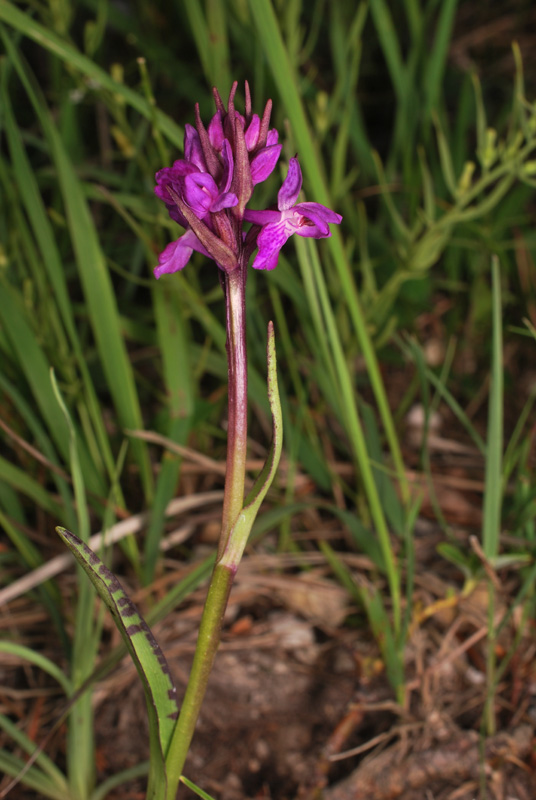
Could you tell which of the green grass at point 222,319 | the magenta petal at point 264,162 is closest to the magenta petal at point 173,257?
the magenta petal at point 264,162

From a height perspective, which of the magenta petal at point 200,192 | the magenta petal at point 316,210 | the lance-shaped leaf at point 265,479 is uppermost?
the magenta petal at point 200,192

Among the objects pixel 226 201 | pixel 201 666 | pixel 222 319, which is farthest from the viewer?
pixel 222 319

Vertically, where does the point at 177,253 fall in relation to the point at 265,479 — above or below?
above

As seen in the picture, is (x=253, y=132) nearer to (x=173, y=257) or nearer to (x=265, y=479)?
(x=173, y=257)

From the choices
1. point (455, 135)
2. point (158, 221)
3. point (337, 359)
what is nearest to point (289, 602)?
point (337, 359)

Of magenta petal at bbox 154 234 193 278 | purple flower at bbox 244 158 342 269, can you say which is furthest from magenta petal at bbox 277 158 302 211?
magenta petal at bbox 154 234 193 278

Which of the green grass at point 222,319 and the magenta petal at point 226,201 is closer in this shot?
the magenta petal at point 226,201

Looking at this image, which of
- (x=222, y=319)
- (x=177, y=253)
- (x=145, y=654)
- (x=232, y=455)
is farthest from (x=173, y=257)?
(x=222, y=319)

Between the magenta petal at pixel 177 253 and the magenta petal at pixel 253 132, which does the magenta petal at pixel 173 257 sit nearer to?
the magenta petal at pixel 177 253
